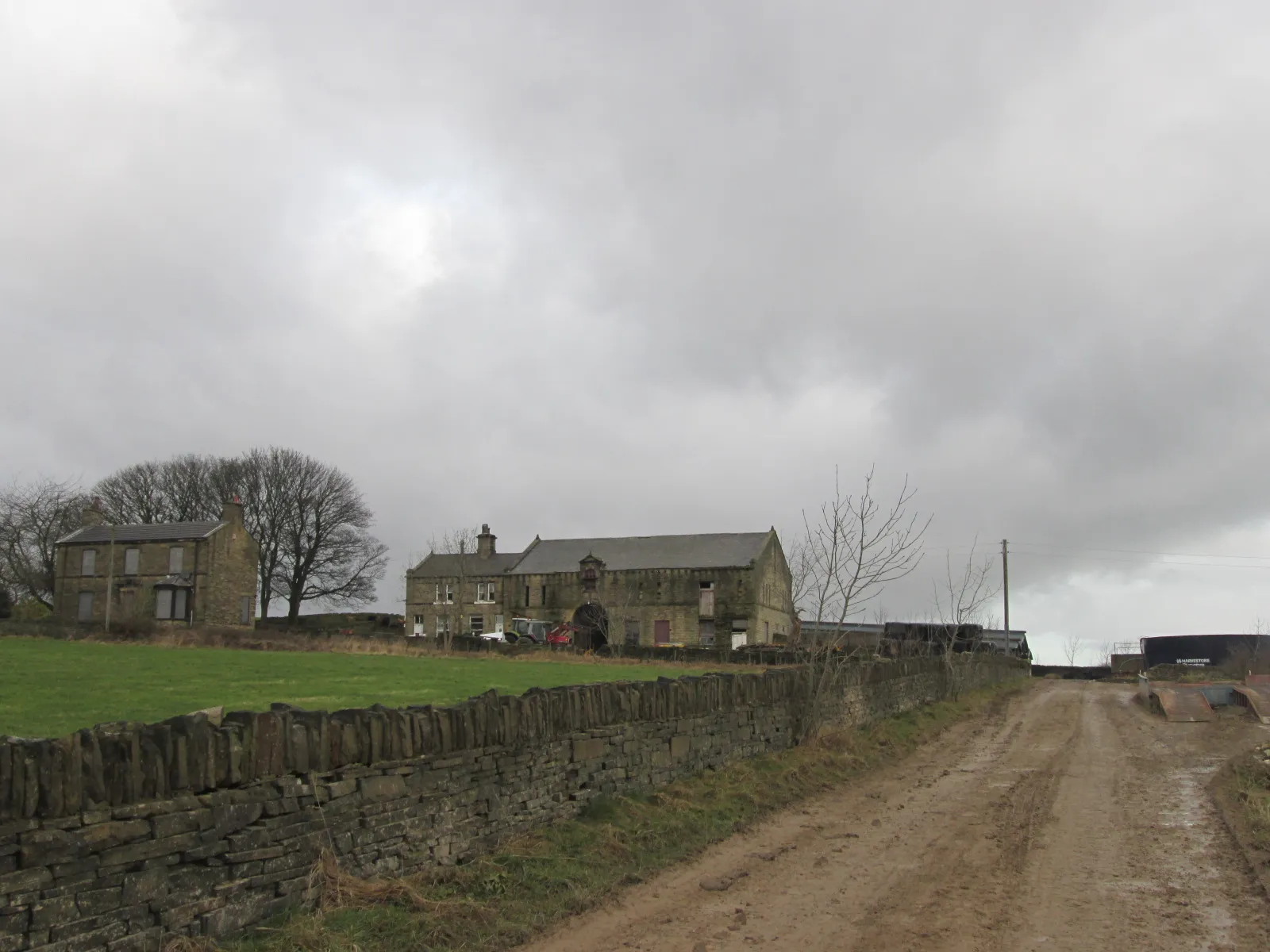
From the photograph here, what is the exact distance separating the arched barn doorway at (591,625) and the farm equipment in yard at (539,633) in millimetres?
998

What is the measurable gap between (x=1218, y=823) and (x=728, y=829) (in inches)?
215

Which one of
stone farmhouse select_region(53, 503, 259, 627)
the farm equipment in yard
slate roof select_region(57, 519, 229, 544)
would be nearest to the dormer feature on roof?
the farm equipment in yard

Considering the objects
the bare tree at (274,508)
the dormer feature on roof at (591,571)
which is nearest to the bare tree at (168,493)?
the bare tree at (274,508)

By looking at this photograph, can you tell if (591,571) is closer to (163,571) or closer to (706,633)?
(706,633)

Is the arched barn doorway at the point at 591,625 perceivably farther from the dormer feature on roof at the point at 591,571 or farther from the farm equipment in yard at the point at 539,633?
the dormer feature on roof at the point at 591,571

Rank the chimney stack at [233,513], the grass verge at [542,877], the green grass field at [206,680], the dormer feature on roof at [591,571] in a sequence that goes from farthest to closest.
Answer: the dormer feature on roof at [591,571]
the chimney stack at [233,513]
the green grass field at [206,680]
the grass verge at [542,877]

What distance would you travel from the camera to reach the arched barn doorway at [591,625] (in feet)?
189

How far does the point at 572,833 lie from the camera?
9.23 meters

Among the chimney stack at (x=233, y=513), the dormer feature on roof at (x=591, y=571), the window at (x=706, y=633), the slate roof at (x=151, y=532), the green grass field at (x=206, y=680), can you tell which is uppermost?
the chimney stack at (x=233, y=513)

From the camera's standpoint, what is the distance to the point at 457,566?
70.4 meters

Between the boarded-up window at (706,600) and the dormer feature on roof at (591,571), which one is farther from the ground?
the dormer feature on roof at (591,571)

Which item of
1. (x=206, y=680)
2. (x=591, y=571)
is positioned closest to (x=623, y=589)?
(x=591, y=571)

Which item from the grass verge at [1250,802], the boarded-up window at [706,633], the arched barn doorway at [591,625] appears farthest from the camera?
the boarded-up window at [706,633]

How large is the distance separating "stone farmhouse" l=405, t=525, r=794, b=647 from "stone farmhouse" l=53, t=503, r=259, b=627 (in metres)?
11.8
